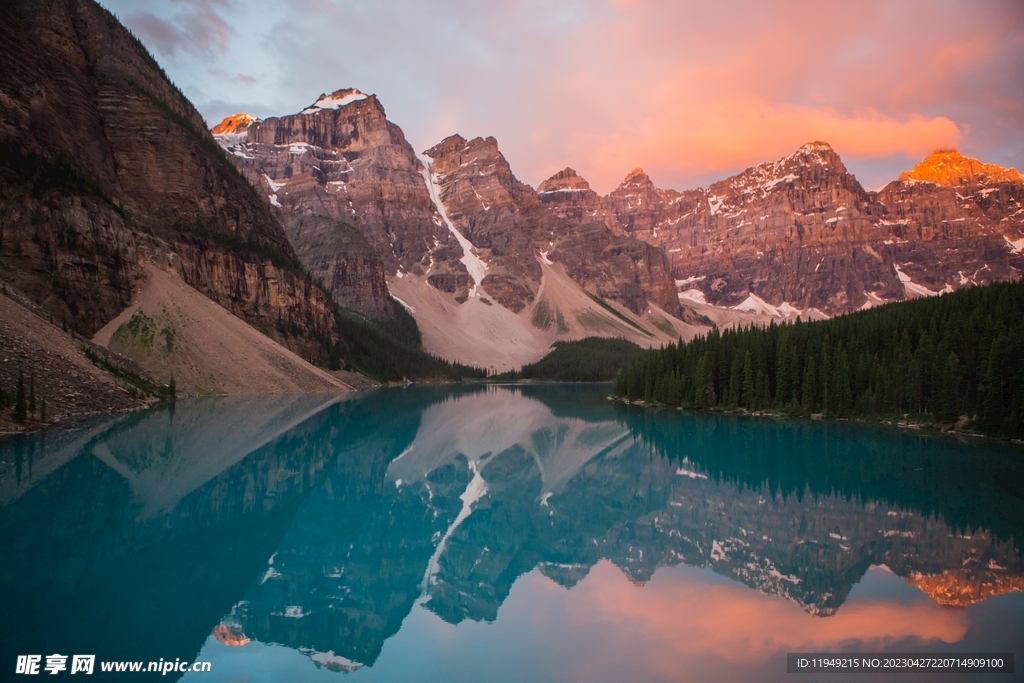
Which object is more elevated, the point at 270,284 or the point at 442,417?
the point at 270,284

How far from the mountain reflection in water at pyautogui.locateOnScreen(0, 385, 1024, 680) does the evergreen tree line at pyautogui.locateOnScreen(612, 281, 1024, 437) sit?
1547cm

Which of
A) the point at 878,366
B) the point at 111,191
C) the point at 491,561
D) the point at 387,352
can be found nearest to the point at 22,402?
the point at 491,561

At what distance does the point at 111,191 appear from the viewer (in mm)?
80812

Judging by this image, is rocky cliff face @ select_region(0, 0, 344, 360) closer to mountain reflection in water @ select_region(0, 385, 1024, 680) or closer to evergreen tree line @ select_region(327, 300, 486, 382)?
evergreen tree line @ select_region(327, 300, 486, 382)

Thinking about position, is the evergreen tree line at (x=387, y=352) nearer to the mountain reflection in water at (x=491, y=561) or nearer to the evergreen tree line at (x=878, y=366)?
the evergreen tree line at (x=878, y=366)

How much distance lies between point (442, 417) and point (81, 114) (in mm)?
64288

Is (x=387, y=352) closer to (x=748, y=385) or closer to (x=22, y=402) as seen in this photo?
(x=748, y=385)

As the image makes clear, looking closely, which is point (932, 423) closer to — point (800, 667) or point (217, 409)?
point (800, 667)

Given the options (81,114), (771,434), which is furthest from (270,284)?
(771,434)

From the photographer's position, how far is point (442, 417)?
56125 mm

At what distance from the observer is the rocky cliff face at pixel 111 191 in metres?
62.8

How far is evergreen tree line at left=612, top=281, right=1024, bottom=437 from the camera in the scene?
42.2 m

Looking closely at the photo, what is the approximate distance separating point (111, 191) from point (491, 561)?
8528 cm

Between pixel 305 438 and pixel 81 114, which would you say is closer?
pixel 305 438
